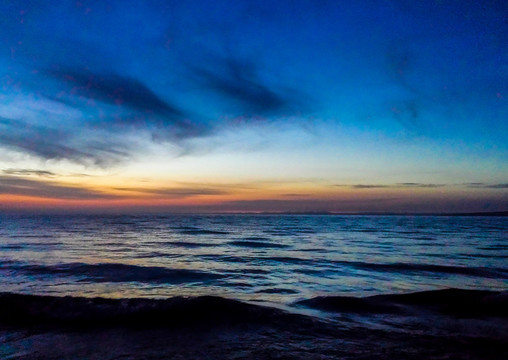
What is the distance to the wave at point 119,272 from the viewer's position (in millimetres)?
14242

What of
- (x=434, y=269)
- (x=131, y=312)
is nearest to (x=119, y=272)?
(x=131, y=312)

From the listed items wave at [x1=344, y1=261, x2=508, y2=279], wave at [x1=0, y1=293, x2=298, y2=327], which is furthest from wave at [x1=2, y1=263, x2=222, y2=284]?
wave at [x1=344, y1=261, x2=508, y2=279]

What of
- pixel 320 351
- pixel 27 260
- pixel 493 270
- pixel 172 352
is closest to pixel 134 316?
pixel 172 352

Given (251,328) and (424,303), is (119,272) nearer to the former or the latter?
(251,328)

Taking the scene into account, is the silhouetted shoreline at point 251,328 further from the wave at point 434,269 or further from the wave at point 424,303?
the wave at point 434,269

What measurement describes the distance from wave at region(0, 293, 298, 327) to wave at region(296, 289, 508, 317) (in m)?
2.06

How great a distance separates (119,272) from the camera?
15805 millimetres

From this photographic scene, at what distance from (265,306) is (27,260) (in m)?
17.2

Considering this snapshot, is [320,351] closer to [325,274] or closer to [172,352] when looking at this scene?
[172,352]

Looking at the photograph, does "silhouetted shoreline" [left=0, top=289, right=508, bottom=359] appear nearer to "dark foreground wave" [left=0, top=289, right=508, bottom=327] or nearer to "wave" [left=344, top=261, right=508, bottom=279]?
"dark foreground wave" [left=0, top=289, right=508, bottom=327]

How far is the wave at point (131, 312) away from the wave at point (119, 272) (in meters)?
4.55

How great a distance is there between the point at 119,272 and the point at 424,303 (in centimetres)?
1362

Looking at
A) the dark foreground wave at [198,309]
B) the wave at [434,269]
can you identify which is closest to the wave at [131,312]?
the dark foreground wave at [198,309]

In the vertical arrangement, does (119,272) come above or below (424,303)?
below
